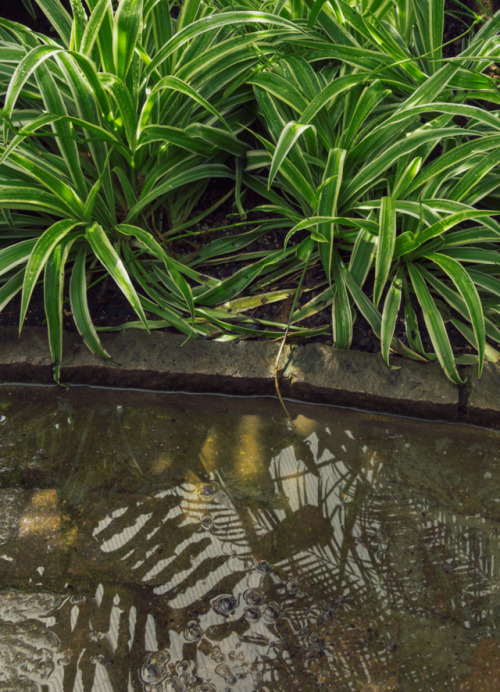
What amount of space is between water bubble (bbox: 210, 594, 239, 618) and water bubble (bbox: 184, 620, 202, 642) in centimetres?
6

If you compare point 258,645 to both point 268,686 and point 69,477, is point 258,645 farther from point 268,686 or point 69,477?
point 69,477

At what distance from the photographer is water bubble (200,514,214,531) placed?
4.59 feet

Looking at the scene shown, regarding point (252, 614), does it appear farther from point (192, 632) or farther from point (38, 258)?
point (38, 258)

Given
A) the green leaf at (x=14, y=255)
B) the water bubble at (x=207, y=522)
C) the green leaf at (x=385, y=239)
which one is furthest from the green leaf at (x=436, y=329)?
the green leaf at (x=14, y=255)

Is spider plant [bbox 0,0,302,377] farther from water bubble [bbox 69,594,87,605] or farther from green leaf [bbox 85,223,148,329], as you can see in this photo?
water bubble [bbox 69,594,87,605]

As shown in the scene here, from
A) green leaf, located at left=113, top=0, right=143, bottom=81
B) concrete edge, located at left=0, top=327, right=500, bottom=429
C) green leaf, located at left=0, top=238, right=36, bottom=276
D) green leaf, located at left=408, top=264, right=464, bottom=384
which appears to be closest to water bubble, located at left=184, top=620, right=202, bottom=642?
concrete edge, located at left=0, top=327, right=500, bottom=429

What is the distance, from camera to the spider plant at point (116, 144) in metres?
1.57

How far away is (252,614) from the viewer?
1.25 meters

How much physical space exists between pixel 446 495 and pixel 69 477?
3.42ft

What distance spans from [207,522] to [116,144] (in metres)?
1.16

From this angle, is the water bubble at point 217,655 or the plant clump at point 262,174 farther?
the plant clump at point 262,174

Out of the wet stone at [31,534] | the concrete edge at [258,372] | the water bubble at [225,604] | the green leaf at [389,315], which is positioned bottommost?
the water bubble at [225,604]

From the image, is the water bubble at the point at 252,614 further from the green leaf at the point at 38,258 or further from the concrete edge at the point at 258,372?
the green leaf at the point at 38,258

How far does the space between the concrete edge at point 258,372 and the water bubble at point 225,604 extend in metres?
0.61
